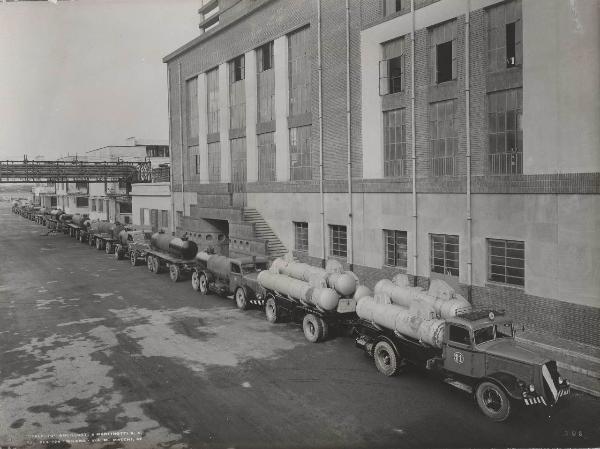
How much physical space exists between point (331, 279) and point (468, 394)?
19.2 ft

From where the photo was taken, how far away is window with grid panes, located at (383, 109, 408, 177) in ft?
71.8

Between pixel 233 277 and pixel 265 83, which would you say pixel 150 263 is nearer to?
pixel 233 277

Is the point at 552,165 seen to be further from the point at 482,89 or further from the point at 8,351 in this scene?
the point at 8,351

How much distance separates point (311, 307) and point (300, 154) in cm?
1297

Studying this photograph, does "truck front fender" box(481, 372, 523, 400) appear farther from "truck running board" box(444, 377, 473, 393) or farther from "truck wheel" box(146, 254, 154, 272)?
"truck wheel" box(146, 254, 154, 272)

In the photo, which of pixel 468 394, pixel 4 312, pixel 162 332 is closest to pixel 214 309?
pixel 162 332

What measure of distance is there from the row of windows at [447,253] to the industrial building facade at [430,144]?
6 cm

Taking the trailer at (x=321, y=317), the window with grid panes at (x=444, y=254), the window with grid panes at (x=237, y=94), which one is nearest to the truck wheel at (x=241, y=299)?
the trailer at (x=321, y=317)

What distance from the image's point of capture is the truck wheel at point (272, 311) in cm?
1888

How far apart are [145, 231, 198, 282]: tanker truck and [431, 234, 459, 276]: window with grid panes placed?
40.4ft

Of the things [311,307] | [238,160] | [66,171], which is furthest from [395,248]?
[66,171]

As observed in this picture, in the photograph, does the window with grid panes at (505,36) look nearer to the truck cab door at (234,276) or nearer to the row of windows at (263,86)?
the row of windows at (263,86)

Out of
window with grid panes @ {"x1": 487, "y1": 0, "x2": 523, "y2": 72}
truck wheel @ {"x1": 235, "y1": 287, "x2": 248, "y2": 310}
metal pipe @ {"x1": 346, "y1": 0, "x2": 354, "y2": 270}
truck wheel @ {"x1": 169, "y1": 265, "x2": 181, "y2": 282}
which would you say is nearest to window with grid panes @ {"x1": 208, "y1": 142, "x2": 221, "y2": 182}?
truck wheel @ {"x1": 169, "y1": 265, "x2": 181, "y2": 282}

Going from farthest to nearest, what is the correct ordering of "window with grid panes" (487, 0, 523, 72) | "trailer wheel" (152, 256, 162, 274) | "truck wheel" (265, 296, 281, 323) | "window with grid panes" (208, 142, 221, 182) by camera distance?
1. "window with grid panes" (208, 142, 221, 182)
2. "trailer wheel" (152, 256, 162, 274)
3. "truck wheel" (265, 296, 281, 323)
4. "window with grid panes" (487, 0, 523, 72)
